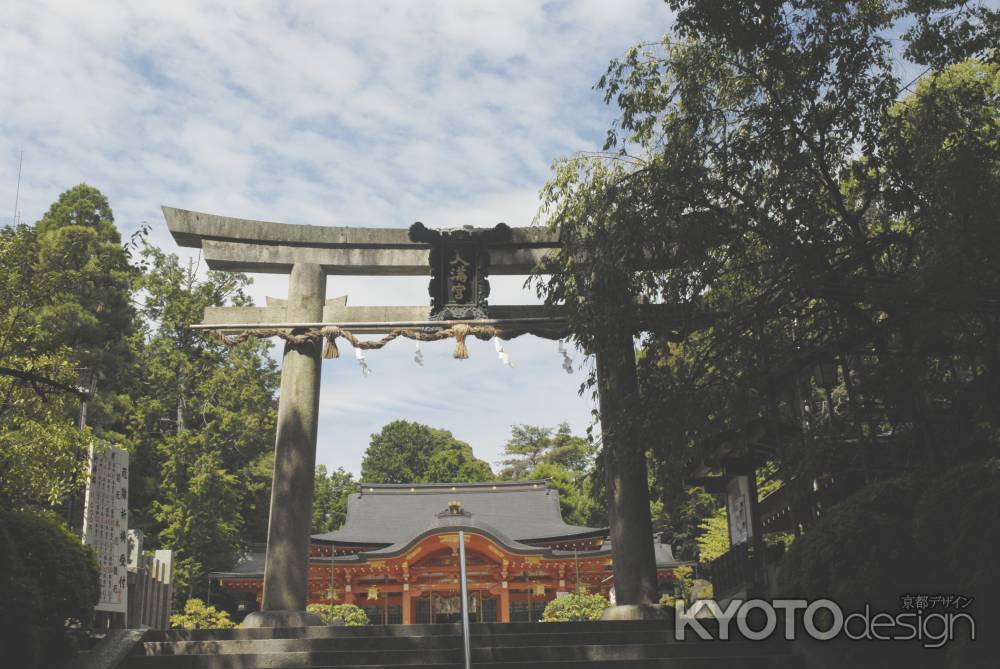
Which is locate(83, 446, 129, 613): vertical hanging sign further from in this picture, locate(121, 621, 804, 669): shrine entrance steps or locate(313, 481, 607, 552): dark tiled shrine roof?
locate(313, 481, 607, 552): dark tiled shrine roof

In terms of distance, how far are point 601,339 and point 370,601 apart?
16.6 meters

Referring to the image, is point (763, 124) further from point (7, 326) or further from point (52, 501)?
point (52, 501)

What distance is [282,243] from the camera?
9047 mm

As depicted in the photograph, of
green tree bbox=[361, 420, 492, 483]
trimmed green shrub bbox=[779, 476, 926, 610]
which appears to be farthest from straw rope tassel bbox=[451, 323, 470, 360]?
green tree bbox=[361, 420, 492, 483]

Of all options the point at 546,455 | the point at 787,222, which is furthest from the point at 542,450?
the point at 787,222

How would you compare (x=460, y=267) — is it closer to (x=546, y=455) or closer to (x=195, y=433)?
(x=195, y=433)

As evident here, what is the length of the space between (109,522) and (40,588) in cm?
341

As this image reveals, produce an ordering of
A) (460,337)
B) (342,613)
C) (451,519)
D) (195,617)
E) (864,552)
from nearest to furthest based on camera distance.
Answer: (864,552)
(460,337)
(195,617)
(342,613)
(451,519)

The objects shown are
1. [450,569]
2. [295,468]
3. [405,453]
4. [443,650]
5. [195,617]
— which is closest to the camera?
[443,650]

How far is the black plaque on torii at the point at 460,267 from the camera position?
9094mm

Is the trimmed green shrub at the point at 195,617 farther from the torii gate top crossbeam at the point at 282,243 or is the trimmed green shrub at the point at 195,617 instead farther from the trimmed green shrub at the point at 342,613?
the torii gate top crossbeam at the point at 282,243

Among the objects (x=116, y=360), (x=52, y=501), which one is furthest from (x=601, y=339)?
(x=116, y=360)

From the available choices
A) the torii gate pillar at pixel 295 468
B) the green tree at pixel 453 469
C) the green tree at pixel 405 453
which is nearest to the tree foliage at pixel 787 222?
the torii gate pillar at pixel 295 468

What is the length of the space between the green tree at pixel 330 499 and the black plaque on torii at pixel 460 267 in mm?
27890
